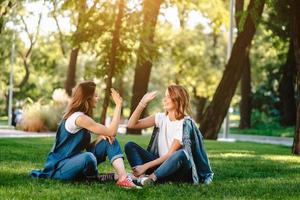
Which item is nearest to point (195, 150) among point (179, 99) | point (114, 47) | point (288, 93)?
point (179, 99)

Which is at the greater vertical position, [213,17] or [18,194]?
[213,17]

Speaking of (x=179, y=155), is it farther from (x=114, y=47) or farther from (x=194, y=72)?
(x=194, y=72)

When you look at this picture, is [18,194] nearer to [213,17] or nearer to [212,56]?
[213,17]

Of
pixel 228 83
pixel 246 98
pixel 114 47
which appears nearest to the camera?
pixel 114 47

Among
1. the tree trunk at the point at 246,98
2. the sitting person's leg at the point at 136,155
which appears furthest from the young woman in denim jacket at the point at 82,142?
the tree trunk at the point at 246,98

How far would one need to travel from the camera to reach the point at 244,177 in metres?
9.76

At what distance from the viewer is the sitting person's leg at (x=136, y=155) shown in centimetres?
868

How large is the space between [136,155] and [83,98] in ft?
3.82

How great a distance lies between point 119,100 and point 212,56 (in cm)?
5440

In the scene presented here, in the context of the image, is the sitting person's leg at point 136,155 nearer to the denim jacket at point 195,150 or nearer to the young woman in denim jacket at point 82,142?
the denim jacket at point 195,150

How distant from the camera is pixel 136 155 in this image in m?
8.68

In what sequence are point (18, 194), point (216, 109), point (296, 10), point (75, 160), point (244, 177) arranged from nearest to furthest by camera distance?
1. point (18, 194)
2. point (75, 160)
3. point (244, 177)
4. point (296, 10)
5. point (216, 109)

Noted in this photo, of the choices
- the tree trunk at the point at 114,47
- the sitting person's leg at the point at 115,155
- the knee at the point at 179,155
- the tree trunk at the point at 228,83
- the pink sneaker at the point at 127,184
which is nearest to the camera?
the pink sneaker at the point at 127,184

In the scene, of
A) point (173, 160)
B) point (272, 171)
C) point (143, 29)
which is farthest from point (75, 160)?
point (143, 29)
